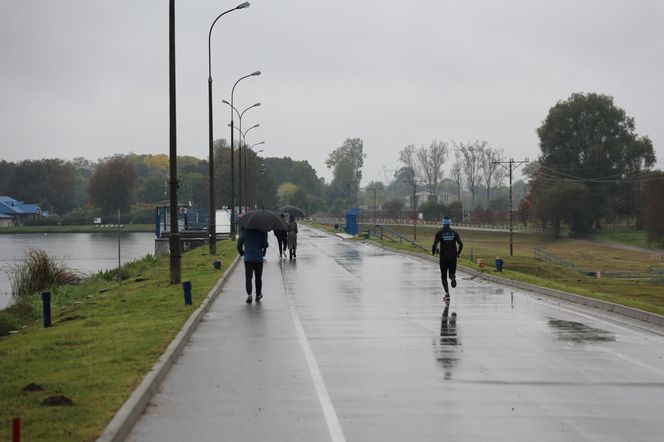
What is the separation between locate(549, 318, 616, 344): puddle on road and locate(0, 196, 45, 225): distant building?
155 metres

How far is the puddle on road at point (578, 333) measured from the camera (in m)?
13.9

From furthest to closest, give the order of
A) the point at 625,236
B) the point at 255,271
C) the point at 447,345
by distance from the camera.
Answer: the point at 625,236, the point at 255,271, the point at 447,345

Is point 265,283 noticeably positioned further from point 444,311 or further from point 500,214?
point 500,214

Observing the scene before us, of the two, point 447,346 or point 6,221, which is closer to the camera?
point 447,346

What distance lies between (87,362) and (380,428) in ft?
15.2

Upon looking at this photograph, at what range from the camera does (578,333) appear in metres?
14.6

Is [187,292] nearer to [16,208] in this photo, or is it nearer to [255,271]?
[255,271]

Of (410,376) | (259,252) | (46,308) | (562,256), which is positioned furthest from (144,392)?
(562,256)

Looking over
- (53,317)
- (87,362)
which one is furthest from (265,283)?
(87,362)

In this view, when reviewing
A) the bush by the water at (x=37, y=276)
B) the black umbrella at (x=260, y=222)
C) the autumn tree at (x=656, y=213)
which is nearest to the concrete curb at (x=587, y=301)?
the black umbrella at (x=260, y=222)

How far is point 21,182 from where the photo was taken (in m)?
167

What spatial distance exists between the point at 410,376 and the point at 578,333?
5246 mm

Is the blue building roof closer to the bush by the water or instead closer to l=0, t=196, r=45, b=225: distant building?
l=0, t=196, r=45, b=225: distant building

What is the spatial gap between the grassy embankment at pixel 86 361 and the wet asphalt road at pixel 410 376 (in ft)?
1.48
